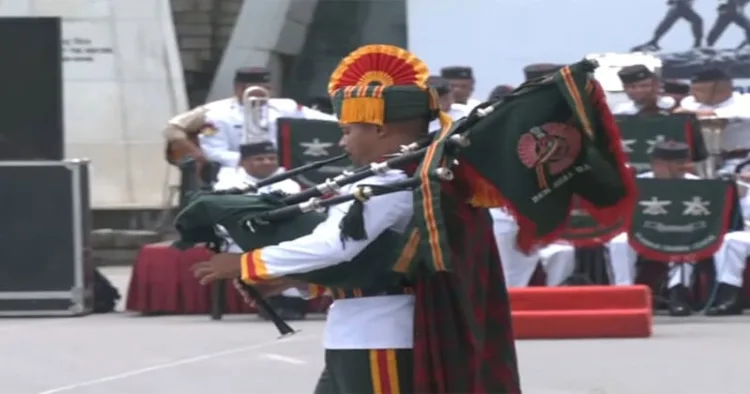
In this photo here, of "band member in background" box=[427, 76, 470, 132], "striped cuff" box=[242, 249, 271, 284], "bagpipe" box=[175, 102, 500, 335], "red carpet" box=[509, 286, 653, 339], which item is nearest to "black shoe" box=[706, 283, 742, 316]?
"red carpet" box=[509, 286, 653, 339]

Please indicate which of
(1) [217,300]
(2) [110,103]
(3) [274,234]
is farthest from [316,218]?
(2) [110,103]

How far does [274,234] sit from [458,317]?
0.54 metres

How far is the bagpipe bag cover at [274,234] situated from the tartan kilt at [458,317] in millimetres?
115

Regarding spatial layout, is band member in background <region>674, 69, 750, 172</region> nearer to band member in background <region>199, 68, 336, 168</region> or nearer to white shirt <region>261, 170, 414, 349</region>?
A: band member in background <region>199, 68, 336, 168</region>

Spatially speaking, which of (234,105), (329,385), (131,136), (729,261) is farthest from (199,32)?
(329,385)

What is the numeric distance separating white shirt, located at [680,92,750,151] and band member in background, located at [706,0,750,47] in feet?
10.00

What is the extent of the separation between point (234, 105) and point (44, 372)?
11.5 feet

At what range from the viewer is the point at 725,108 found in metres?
12.3

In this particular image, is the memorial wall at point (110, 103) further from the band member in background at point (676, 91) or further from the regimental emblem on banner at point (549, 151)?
the regimental emblem on banner at point (549, 151)

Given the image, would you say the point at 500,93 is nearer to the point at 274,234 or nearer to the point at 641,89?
the point at 274,234

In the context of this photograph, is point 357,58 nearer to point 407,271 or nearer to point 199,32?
point 407,271

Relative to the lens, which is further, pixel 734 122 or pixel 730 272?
pixel 734 122

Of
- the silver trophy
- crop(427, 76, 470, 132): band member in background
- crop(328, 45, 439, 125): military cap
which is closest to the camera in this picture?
crop(328, 45, 439, 125): military cap

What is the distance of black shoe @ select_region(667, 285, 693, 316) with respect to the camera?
38.1ft
